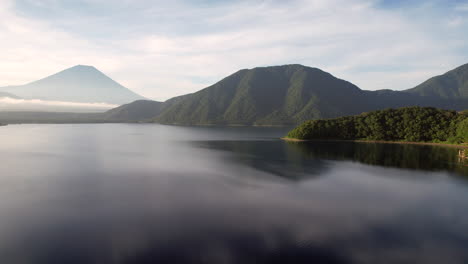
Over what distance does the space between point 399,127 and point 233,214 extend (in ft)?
330

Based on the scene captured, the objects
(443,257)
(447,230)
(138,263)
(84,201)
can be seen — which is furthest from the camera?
(84,201)

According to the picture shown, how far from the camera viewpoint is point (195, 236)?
25500 mm

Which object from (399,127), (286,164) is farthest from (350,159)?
(399,127)

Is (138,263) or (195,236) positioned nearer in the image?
(138,263)

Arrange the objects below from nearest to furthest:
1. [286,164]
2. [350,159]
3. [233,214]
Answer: [233,214] < [286,164] < [350,159]

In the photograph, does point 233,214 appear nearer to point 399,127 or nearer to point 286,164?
point 286,164

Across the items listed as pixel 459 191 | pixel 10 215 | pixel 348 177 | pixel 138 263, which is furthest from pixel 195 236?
pixel 459 191

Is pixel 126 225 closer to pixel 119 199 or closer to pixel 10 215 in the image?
pixel 119 199

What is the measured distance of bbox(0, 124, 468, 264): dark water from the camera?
2273cm

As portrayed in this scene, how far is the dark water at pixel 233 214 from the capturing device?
2273cm

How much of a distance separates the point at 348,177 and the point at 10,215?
50147 millimetres

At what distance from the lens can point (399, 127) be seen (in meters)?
108

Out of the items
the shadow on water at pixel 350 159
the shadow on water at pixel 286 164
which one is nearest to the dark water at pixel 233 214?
the shadow on water at pixel 286 164

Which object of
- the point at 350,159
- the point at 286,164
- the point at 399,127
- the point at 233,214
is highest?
the point at 399,127
